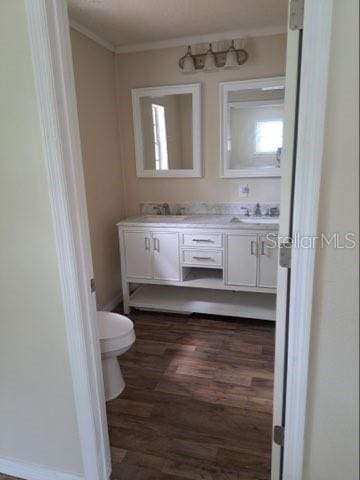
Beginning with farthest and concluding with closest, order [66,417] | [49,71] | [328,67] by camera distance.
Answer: [66,417] → [49,71] → [328,67]

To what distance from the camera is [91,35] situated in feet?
8.91

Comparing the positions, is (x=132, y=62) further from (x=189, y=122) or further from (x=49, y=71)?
(x=49, y=71)

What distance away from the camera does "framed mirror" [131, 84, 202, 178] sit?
9.95 feet

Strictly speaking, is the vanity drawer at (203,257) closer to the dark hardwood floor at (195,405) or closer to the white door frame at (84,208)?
the dark hardwood floor at (195,405)

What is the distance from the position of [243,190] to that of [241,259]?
2.33 feet

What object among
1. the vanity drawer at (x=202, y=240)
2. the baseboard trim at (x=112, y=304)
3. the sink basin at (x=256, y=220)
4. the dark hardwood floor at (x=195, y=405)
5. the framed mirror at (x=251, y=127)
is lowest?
the dark hardwood floor at (x=195, y=405)

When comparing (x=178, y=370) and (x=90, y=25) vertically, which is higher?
(x=90, y=25)

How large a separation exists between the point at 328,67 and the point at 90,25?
2.34 metres

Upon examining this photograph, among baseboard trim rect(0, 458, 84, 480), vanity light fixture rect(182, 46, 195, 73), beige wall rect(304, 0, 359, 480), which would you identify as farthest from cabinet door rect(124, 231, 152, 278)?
beige wall rect(304, 0, 359, 480)

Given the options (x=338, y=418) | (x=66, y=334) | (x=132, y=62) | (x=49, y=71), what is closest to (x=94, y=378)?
(x=66, y=334)

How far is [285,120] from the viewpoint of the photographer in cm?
97

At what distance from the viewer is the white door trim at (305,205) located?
0.86 m

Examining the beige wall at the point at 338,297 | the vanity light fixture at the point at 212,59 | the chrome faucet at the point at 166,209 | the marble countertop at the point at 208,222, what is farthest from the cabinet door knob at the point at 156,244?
the beige wall at the point at 338,297

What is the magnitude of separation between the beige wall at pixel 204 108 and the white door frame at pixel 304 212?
2095 mm
